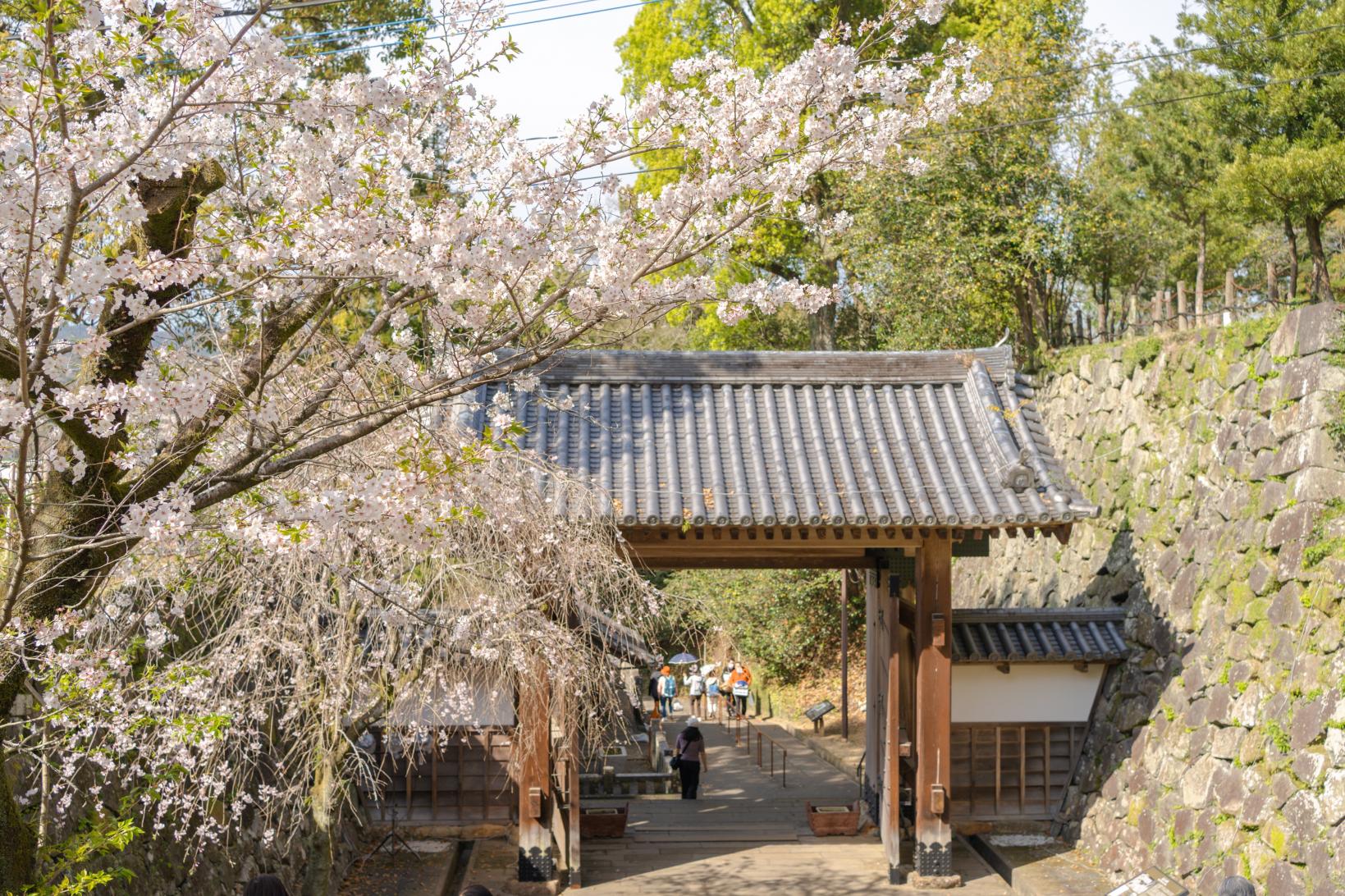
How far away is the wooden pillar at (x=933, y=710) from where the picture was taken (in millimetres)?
10750

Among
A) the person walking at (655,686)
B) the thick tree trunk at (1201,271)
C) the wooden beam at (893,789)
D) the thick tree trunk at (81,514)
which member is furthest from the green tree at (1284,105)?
the person walking at (655,686)

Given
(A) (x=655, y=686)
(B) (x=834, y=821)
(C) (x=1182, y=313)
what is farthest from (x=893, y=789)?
(A) (x=655, y=686)

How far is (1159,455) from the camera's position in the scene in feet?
43.0

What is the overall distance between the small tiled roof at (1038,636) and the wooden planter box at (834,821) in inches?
88.3

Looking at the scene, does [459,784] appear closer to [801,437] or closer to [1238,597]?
[801,437]

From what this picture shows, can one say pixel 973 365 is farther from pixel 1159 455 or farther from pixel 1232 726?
pixel 1232 726

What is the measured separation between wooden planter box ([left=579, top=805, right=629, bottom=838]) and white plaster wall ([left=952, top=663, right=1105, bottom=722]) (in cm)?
370

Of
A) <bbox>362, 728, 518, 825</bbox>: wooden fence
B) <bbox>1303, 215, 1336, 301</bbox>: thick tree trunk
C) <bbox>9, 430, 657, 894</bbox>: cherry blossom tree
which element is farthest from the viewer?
<bbox>1303, 215, 1336, 301</bbox>: thick tree trunk

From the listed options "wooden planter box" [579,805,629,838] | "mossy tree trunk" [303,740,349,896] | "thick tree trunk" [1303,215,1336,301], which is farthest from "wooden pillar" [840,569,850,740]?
"mossy tree trunk" [303,740,349,896]

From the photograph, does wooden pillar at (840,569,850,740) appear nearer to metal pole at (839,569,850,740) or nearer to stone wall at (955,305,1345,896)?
metal pole at (839,569,850,740)

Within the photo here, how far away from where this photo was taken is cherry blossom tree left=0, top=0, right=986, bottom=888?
3.95m

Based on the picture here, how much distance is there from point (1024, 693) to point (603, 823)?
4631 mm

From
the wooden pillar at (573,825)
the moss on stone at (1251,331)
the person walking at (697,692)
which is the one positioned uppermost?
the moss on stone at (1251,331)

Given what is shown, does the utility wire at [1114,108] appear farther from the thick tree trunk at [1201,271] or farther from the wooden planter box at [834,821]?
the wooden planter box at [834,821]
